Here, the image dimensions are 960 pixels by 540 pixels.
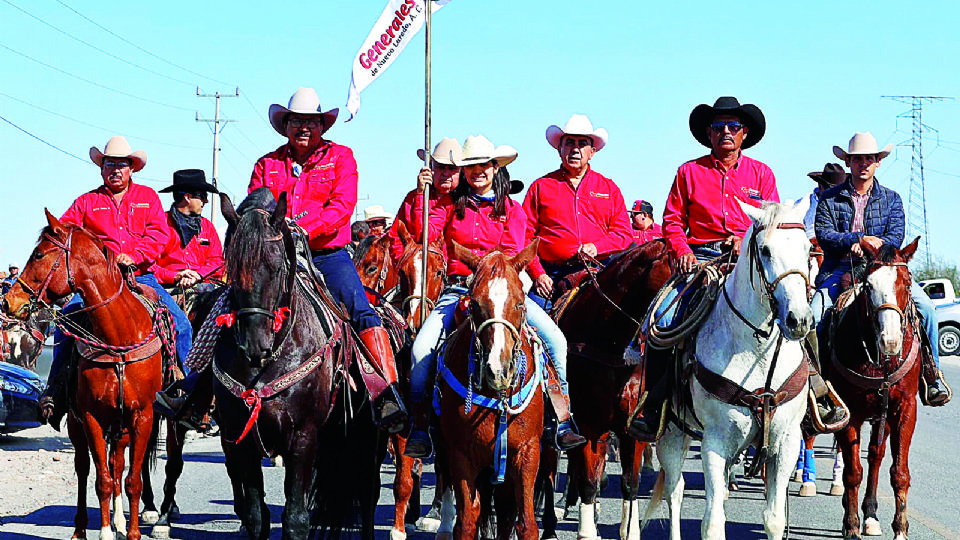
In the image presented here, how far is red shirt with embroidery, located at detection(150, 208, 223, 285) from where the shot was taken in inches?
479

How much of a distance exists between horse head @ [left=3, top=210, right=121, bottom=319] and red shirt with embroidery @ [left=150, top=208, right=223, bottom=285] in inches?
73.7

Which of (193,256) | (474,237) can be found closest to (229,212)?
(474,237)

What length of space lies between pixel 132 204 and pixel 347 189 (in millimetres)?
3227

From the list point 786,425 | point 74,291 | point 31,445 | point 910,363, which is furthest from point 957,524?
point 31,445

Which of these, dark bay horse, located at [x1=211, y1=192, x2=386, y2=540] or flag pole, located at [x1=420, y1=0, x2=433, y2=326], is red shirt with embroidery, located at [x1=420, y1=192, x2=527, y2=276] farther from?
dark bay horse, located at [x1=211, y1=192, x2=386, y2=540]

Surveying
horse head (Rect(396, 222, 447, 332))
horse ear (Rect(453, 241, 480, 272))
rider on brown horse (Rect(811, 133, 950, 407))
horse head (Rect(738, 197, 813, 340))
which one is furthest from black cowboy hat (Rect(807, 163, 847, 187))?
horse ear (Rect(453, 241, 480, 272))

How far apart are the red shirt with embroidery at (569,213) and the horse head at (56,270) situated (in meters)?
3.86

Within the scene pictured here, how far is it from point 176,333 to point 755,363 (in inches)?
212

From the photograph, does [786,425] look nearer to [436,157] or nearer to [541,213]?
[541,213]

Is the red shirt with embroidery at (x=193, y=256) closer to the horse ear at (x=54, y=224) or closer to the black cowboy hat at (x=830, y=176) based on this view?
the horse ear at (x=54, y=224)

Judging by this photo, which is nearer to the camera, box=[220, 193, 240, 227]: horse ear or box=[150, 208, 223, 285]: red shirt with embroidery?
box=[220, 193, 240, 227]: horse ear

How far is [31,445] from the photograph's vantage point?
1683 cm

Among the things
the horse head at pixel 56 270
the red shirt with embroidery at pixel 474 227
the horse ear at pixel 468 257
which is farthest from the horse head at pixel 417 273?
the horse ear at pixel 468 257

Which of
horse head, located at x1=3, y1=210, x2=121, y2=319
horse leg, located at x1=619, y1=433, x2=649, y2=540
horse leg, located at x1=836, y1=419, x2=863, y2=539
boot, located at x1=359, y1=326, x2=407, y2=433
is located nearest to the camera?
boot, located at x1=359, y1=326, x2=407, y2=433
